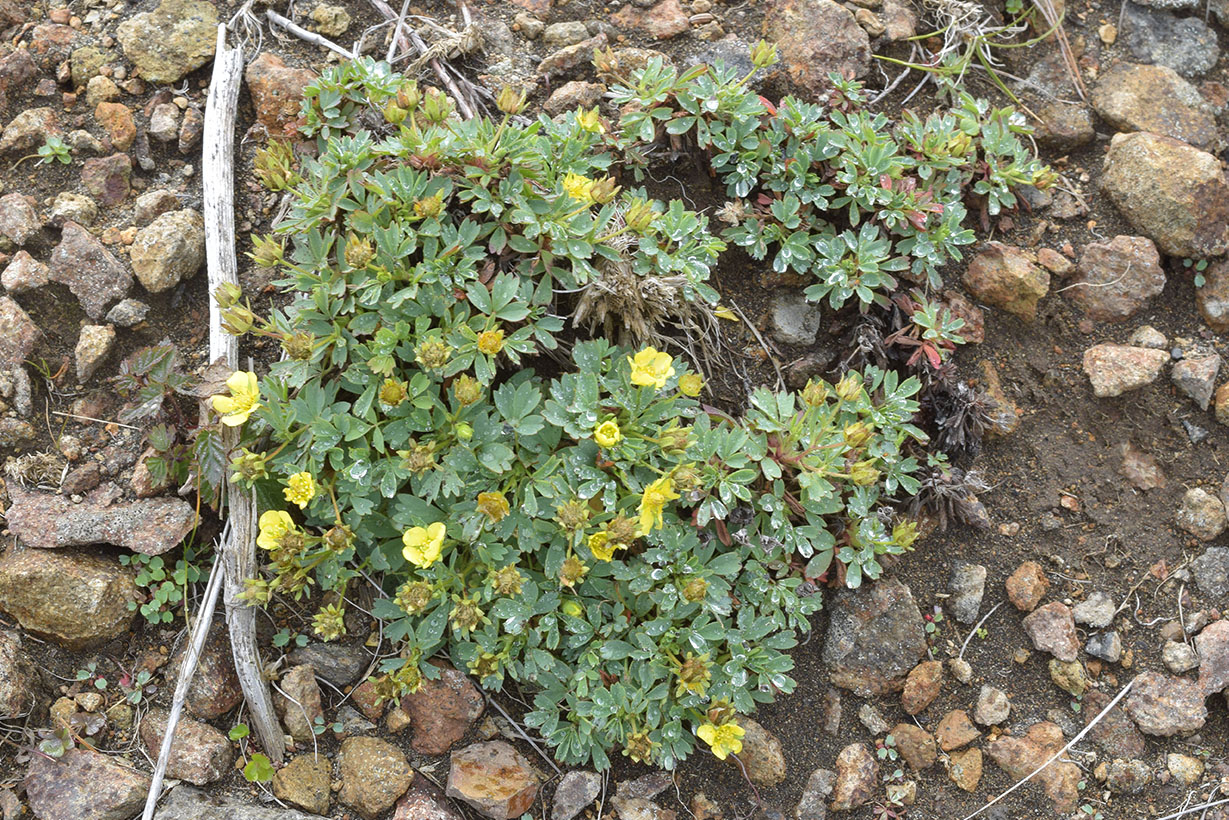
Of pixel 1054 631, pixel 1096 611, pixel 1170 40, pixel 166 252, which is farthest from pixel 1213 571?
pixel 166 252

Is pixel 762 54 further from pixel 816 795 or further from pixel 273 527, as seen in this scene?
pixel 816 795

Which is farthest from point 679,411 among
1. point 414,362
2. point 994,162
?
point 994,162

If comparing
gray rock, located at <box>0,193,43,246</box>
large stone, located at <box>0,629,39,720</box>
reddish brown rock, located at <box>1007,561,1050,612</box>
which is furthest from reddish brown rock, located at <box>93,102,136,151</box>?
reddish brown rock, located at <box>1007,561,1050,612</box>

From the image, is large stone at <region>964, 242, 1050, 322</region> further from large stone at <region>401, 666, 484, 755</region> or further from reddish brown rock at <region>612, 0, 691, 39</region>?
large stone at <region>401, 666, 484, 755</region>

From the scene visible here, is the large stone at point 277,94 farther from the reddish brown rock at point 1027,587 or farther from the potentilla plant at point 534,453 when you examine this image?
the reddish brown rock at point 1027,587

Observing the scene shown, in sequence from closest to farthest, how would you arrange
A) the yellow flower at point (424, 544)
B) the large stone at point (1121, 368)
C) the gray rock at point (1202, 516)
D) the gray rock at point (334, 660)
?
the yellow flower at point (424, 544)
the gray rock at point (334, 660)
the gray rock at point (1202, 516)
the large stone at point (1121, 368)

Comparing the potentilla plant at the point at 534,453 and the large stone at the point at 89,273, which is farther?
the large stone at the point at 89,273

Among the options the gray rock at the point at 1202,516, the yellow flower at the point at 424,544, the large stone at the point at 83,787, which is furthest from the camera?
the gray rock at the point at 1202,516

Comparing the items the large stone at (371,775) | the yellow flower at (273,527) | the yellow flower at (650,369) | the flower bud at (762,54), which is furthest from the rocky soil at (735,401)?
the yellow flower at (650,369)
